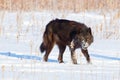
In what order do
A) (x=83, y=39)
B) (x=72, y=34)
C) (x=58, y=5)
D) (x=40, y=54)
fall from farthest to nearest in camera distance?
(x=58, y=5) < (x=40, y=54) < (x=72, y=34) < (x=83, y=39)

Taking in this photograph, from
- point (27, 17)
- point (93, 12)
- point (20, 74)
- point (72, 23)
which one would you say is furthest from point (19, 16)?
point (20, 74)

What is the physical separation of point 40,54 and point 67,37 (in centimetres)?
104

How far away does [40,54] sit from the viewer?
32.1 feet

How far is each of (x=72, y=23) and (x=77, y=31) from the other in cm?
26

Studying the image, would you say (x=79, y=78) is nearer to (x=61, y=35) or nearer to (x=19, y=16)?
(x=61, y=35)

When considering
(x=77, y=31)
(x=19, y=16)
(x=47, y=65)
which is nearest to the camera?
(x=47, y=65)

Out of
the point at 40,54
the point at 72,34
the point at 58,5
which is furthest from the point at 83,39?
the point at 58,5

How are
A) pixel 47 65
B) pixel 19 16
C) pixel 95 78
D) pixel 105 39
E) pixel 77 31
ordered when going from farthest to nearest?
pixel 19 16 → pixel 105 39 → pixel 77 31 → pixel 47 65 → pixel 95 78

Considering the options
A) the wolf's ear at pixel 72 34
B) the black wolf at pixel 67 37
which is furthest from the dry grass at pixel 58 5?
the wolf's ear at pixel 72 34

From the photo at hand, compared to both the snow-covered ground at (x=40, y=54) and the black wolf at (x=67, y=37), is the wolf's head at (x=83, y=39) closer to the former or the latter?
the black wolf at (x=67, y=37)

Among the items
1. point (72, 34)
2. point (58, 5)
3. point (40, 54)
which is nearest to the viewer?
point (72, 34)

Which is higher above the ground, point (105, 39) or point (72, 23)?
point (72, 23)

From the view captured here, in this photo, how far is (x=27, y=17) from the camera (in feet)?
48.4

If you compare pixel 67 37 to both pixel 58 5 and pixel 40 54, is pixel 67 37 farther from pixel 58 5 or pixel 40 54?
pixel 58 5
